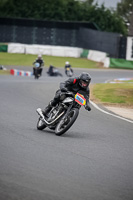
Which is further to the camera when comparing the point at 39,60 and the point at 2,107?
the point at 39,60

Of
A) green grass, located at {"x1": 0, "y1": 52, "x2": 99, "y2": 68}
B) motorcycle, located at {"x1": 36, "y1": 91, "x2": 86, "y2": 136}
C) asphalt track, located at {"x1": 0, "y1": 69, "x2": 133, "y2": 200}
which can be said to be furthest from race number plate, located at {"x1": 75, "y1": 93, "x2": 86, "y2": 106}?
green grass, located at {"x1": 0, "y1": 52, "x2": 99, "y2": 68}

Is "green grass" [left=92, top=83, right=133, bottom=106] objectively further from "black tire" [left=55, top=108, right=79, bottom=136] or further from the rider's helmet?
"black tire" [left=55, top=108, right=79, bottom=136]

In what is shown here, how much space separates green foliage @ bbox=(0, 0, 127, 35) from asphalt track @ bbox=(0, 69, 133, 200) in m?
54.0

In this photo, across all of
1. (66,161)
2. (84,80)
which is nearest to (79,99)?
(84,80)

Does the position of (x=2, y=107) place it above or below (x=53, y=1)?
below

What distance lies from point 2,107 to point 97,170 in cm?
738

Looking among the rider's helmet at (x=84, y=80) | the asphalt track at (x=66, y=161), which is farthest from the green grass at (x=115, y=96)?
the rider's helmet at (x=84, y=80)

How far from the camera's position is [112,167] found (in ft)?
24.2

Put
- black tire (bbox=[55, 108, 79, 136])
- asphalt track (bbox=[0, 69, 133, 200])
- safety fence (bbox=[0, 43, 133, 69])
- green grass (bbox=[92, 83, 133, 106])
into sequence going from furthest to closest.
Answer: safety fence (bbox=[0, 43, 133, 69]) → green grass (bbox=[92, 83, 133, 106]) → black tire (bbox=[55, 108, 79, 136]) → asphalt track (bbox=[0, 69, 133, 200])

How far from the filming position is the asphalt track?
582 cm

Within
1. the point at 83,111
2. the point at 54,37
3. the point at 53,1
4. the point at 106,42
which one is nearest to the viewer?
the point at 83,111

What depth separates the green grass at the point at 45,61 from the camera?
45625 mm

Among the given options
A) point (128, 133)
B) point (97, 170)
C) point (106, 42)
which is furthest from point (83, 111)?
point (106, 42)

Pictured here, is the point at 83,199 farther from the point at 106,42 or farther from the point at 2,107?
the point at 106,42
